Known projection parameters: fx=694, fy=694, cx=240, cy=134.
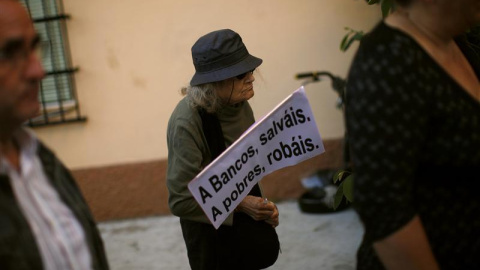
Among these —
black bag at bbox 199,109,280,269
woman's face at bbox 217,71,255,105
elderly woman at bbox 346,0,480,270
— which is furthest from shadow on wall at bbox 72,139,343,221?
elderly woman at bbox 346,0,480,270

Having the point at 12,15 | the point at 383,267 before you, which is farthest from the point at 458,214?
the point at 12,15

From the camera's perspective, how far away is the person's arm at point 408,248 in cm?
169

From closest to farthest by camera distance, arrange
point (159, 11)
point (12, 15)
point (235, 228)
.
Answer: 1. point (12, 15)
2. point (235, 228)
3. point (159, 11)

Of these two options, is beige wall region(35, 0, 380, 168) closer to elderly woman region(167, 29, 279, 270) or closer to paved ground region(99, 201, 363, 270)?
paved ground region(99, 201, 363, 270)

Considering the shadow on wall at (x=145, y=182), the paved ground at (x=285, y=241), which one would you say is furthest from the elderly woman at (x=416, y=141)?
the shadow on wall at (x=145, y=182)

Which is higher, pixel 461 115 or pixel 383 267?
pixel 461 115

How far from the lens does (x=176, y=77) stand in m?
6.02

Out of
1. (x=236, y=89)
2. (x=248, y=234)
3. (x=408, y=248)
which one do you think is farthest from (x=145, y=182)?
(x=408, y=248)

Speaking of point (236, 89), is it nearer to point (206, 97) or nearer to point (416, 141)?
point (206, 97)

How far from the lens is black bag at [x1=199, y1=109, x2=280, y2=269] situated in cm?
321

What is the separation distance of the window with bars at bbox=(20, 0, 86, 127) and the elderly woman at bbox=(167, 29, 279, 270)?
296 cm

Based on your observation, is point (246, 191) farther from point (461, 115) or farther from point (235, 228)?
point (461, 115)

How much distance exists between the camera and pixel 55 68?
20.0ft

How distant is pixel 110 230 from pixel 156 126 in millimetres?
997
